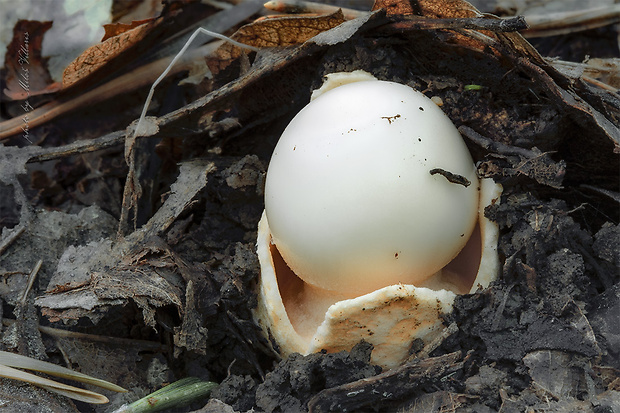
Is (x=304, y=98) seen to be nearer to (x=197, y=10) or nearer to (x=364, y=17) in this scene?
(x=364, y=17)

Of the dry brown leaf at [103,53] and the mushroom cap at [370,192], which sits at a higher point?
the dry brown leaf at [103,53]

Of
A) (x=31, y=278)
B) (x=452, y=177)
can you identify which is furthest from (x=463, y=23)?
(x=31, y=278)

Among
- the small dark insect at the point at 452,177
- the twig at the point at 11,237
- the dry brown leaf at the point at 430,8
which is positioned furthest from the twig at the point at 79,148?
the small dark insect at the point at 452,177

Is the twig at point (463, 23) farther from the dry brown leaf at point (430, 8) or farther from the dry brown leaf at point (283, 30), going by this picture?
the dry brown leaf at point (283, 30)

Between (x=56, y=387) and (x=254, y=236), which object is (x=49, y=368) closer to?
(x=56, y=387)

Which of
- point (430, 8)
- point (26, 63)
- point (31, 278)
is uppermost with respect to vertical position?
point (430, 8)

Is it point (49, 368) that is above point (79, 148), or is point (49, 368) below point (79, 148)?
below

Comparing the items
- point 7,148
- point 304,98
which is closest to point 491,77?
point 304,98
